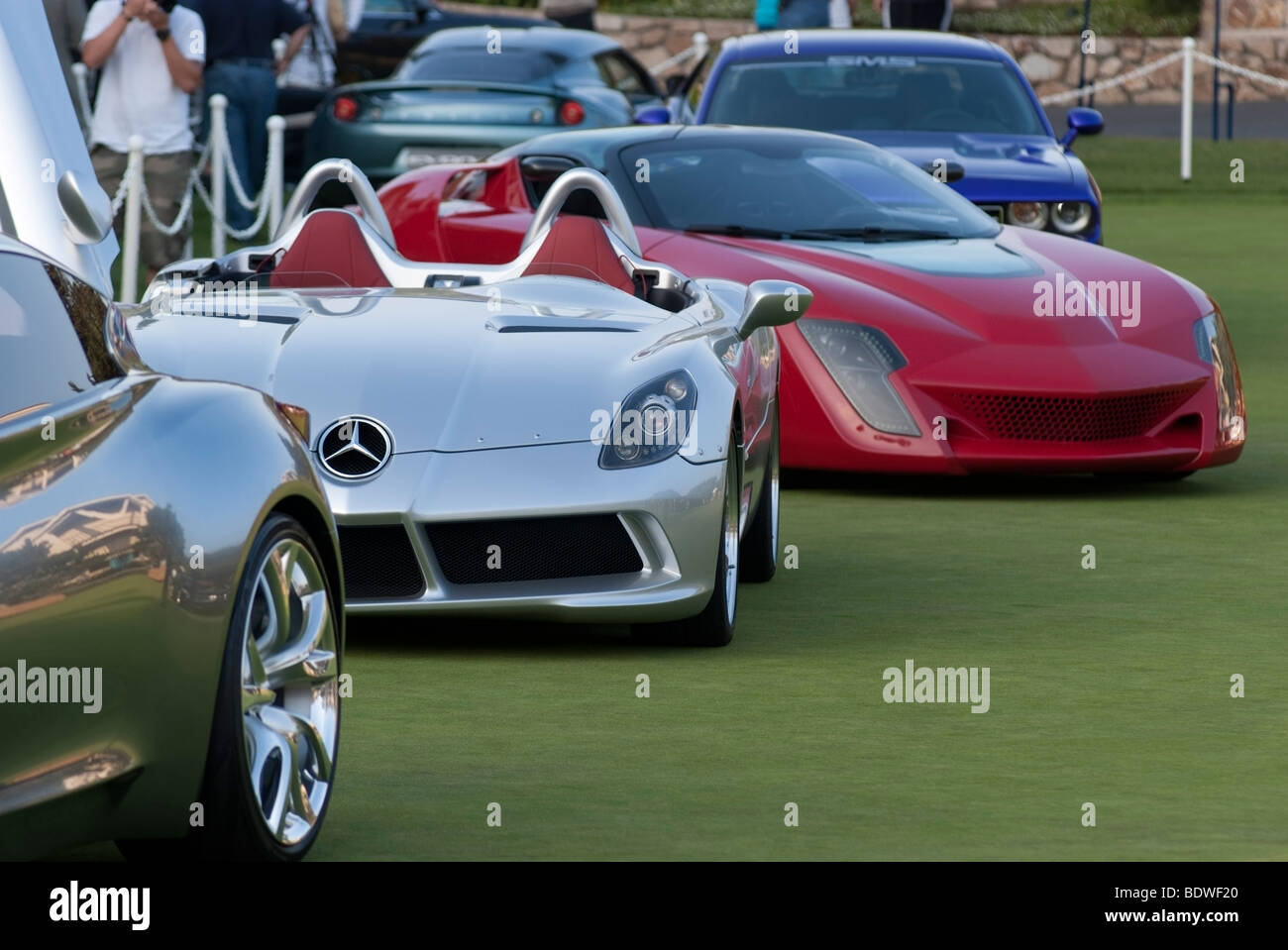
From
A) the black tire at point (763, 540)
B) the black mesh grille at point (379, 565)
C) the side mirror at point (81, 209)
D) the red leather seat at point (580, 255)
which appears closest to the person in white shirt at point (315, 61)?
the red leather seat at point (580, 255)

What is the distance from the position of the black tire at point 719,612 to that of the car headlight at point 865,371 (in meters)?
2.59

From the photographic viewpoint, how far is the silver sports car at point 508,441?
6766 mm

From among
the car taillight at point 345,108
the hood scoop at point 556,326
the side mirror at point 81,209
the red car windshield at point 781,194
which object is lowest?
the car taillight at point 345,108

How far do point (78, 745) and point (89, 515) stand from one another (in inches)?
13.6

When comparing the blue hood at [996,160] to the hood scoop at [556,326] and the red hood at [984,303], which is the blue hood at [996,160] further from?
the hood scoop at [556,326]

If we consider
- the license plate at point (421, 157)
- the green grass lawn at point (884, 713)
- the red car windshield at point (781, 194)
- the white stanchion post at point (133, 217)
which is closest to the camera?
the green grass lawn at point (884, 713)

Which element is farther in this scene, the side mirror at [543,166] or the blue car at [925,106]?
the blue car at [925,106]

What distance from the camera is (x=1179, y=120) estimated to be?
35.4 meters

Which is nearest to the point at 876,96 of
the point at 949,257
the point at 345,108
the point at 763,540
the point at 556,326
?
the point at 949,257

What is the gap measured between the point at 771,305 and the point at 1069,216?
20.8 feet

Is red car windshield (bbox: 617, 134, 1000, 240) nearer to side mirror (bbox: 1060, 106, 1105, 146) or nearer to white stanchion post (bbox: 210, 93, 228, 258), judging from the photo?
side mirror (bbox: 1060, 106, 1105, 146)

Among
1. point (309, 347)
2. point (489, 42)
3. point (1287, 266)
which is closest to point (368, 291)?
point (309, 347)

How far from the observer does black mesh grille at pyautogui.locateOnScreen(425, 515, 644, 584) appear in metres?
6.78
